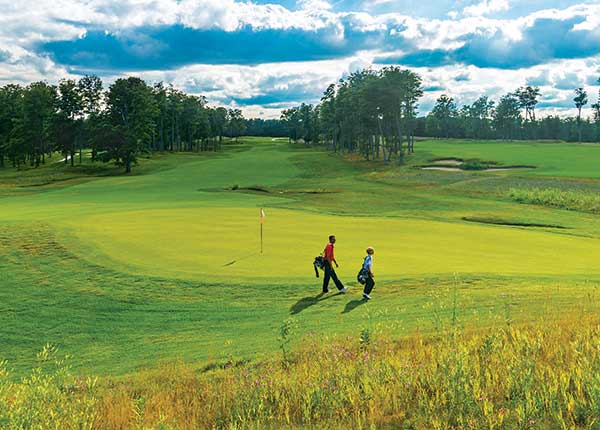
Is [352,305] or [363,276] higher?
[363,276]

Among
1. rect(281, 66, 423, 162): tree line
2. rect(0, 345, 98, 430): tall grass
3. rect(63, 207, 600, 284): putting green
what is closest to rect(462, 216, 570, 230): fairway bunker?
rect(63, 207, 600, 284): putting green

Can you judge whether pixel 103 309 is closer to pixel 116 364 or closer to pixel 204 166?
pixel 116 364

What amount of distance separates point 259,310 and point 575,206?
36296 mm

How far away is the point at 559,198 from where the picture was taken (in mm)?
44781

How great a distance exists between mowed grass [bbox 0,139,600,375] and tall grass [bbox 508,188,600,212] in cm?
629

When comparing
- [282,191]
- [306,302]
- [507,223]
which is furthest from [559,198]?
[306,302]

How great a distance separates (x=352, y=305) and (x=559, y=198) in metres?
36.4

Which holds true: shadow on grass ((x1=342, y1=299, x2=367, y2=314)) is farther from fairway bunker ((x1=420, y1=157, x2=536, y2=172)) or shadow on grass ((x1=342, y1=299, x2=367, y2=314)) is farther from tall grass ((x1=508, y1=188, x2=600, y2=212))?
fairway bunker ((x1=420, y1=157, x2=536, y2=172))

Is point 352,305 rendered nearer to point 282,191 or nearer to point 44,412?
point 44,412

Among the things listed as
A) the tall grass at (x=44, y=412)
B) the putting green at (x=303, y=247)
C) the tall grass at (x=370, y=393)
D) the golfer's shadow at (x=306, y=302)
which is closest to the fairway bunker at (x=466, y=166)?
the putting green at (x=303, y=247)

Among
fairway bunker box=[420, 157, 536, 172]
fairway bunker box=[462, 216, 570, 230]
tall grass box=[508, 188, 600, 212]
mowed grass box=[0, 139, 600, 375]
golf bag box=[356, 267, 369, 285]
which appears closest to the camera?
mowed grass box=[0, 139, 600, 375]

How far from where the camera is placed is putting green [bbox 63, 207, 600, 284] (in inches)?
731

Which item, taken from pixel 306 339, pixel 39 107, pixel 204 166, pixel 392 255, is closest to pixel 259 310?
pixel 306 339

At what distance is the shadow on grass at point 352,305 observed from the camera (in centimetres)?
1483
